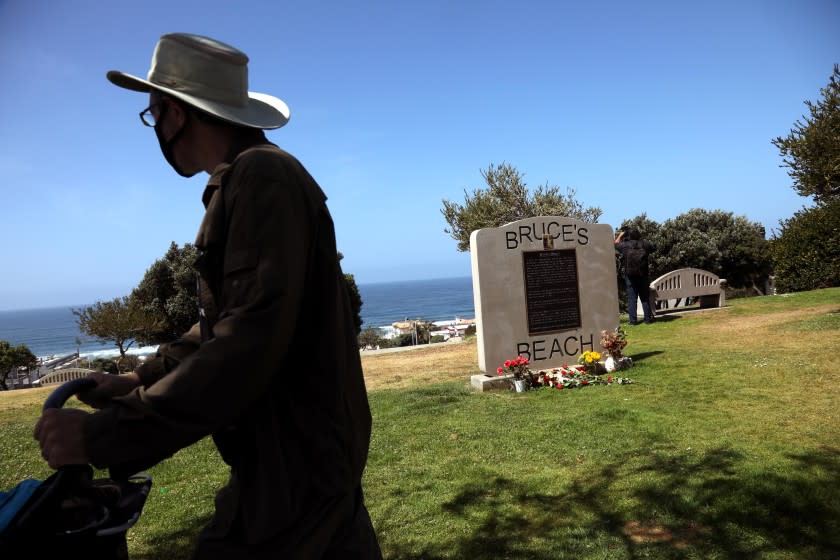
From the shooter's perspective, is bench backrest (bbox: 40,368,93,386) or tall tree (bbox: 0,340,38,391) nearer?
bench backrest (bbox: 40,368,93,386)

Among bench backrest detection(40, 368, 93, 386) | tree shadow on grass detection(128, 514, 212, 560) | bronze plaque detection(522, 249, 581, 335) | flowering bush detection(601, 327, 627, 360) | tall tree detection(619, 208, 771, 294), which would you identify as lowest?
tree shadow on grass detection(128, 514, 212, 560)

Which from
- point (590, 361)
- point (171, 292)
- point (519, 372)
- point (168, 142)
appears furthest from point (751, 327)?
point (171, 292)

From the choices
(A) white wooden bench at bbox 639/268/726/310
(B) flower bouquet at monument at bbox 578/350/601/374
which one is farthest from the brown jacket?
(A) white wooden bench at bbox 639/268/726/310

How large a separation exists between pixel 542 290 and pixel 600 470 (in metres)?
4.66

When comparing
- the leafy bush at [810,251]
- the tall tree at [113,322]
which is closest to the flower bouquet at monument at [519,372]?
the leafy bush at [810,251]

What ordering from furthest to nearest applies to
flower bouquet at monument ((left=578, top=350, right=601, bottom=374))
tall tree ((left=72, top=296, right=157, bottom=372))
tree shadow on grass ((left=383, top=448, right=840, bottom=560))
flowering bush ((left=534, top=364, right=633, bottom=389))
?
tall tree ((left=72, top=296, right=157, bottom=372))
flower bouquet at monument ((left=578, top=350, right=601, bottom=374))
flowering bush ((left=534, top=364, right=633, bottom=389))
tree shadow on grass ((left=383, top=448, right=840, bottom=560))

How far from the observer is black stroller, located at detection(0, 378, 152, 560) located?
1200 millimetres

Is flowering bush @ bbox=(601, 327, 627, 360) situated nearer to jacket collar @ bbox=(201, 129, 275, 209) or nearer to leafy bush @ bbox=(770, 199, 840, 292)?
jacket collar @ bbox=(201, 129, 275, 209)

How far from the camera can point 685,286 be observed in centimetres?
1543

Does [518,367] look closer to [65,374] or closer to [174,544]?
[174,544]

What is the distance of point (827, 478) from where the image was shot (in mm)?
4016

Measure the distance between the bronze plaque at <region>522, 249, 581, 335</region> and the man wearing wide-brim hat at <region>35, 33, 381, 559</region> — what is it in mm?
7495

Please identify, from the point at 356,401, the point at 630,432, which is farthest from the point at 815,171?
the point at 356,401

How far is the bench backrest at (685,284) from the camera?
15.3 m
